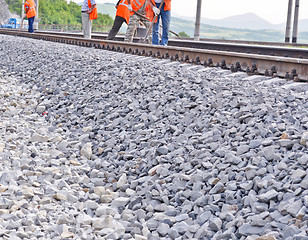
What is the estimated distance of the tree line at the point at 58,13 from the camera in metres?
A: 101

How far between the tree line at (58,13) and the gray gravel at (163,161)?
9106 centimetres

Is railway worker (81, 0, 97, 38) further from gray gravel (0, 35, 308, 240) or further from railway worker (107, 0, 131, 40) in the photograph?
gray gravel (0, 35, 308, 240)

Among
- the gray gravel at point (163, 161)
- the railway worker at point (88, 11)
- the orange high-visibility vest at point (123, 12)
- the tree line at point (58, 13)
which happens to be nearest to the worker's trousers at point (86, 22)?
the railway worker at point (88, 11)

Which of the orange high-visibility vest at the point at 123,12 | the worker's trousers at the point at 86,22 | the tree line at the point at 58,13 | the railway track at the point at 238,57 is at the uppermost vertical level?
the tree line at the point at 58,13

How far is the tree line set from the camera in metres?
101

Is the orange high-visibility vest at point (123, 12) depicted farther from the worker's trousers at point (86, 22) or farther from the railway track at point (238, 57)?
the worker's trousers at point (86, 22)

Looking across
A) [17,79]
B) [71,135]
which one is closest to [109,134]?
[71,135]

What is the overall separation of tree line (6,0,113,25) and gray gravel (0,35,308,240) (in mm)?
91057

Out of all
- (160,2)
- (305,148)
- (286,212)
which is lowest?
(286,212)

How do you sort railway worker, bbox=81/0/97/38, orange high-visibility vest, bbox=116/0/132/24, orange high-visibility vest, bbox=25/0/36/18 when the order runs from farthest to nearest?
orange high-visibility vest, bbox=25/0/36/18
railway worker, bbox=81/0/97/38
orange high-visibility vest, bbox=116/0/132/24

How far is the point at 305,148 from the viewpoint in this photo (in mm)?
4094

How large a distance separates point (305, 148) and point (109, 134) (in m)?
2.95

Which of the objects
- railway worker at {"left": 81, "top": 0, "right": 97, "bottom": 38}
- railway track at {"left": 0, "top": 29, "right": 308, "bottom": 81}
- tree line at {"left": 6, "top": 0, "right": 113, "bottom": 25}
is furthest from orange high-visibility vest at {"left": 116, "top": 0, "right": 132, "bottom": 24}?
tree line at {"left": 6, "top": 0, "right": 113, "bottom": 25}

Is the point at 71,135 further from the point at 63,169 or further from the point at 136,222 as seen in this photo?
the point at 136,222
